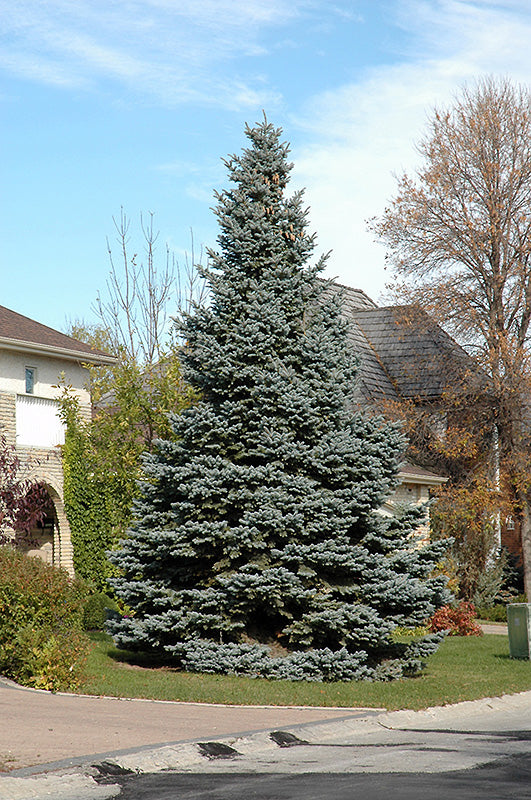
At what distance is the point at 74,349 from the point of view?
24.8m

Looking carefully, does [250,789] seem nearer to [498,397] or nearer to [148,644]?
[148,644]

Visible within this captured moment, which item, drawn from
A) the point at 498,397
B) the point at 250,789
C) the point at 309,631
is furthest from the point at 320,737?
the point at 498,397

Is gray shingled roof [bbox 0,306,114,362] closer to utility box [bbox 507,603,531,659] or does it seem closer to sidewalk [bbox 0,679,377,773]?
sidewalk [bbox 0,679,377,773]

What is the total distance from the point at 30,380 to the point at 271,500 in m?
11.7

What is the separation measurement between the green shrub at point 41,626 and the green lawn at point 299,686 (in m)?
0.48

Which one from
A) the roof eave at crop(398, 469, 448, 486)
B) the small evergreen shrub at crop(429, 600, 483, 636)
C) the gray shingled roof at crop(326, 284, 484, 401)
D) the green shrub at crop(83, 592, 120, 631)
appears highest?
the gray shingled roof at crop(326, 284, 484, 401)

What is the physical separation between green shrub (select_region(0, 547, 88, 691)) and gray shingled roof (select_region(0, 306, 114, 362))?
33.3 feet

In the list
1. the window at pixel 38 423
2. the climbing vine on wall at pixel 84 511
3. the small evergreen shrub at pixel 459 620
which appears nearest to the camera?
the small evergreen shrub at pixel 459 620

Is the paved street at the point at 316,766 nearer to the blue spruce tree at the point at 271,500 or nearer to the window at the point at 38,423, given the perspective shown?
the blue spruce tree at the point at 271,500

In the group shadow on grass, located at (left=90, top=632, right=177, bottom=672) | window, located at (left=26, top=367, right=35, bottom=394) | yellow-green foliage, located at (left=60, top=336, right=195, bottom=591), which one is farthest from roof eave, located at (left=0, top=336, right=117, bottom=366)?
shadow on grass, located at (left=90, top=632, right=177, bottom=672)

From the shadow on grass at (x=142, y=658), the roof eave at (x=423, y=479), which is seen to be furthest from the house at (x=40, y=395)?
the roof eave at (x=423, y=479)

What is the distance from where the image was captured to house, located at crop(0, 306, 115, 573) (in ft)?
77.9

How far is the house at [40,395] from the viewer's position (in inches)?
934

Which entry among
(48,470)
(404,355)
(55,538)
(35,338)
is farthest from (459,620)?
(35,338)
